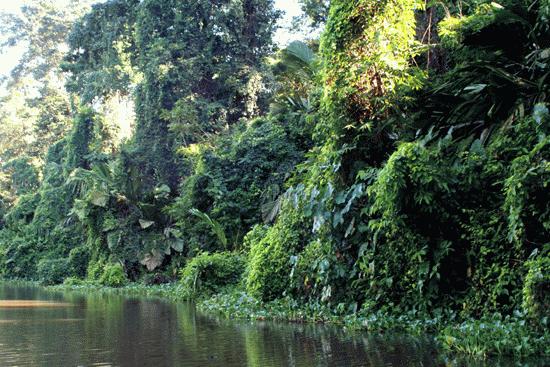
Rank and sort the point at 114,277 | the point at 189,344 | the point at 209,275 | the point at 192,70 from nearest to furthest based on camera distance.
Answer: the point at 189,344 → the point at 209,275 → the point at 114,277 → the point at 192,70

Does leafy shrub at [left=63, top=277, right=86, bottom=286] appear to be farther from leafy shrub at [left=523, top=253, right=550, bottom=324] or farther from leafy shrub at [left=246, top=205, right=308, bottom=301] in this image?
leafy shrub at [left=523, top=253, right=550, bottom=324]

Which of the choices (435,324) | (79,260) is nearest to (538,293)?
(435,324)

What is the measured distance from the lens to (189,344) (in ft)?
23.7

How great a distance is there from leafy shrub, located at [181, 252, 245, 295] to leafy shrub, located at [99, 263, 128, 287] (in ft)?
21.8

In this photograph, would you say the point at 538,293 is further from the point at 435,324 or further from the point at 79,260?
the point at 79,260

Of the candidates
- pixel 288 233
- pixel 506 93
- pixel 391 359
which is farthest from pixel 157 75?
pixel 391 359

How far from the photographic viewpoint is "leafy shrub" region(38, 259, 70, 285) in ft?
82.1

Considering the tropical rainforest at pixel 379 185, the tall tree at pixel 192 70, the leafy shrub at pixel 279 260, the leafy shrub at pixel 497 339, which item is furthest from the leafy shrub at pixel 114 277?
the leafy shrub at pixel 497 339

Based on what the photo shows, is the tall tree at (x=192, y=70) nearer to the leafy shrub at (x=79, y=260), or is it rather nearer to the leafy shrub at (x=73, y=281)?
the leafy shrub at (x=79, y=260)

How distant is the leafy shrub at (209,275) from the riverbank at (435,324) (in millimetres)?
1049


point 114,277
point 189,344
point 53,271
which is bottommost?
point 189,344

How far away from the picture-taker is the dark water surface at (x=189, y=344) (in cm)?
598

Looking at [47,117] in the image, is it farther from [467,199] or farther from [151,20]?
[467,199]

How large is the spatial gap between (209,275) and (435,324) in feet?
25.0
